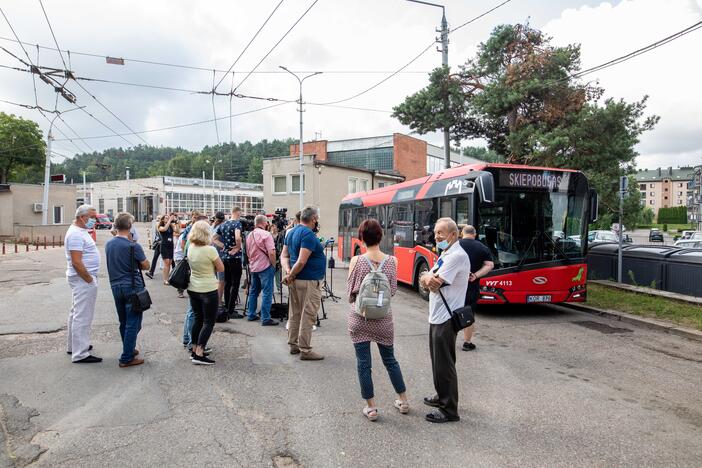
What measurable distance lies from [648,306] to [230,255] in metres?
8.54

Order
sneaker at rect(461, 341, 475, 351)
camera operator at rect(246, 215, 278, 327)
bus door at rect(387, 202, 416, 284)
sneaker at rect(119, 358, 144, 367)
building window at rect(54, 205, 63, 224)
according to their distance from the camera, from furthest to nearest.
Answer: building window at rect(54, 205, 63, 224)
bus door at rect(387, 202, 416, 284)
camera operator at rect(246, 215, 278, 327)
sneaker at rect(461, 341, 475, 351)
sneaker at rect(119, 358, 144, 367)

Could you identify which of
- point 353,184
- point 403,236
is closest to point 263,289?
point 403,236

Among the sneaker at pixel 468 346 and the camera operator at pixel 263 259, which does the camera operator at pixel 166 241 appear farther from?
the sneaker at pixel 468 346

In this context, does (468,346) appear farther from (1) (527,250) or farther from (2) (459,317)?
(1) (527,250)

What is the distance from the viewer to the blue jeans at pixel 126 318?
17.4 ft

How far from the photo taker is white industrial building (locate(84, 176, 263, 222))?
2633 inches

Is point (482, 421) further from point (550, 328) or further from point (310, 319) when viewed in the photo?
point (550, 328)

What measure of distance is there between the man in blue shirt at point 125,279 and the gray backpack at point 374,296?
291 centimetres

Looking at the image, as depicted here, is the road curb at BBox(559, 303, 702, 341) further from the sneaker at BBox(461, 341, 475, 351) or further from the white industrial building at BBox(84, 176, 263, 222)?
the white industrial building at BBox(84, 176, 263, 222)

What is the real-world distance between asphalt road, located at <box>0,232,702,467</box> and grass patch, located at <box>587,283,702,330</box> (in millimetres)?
1353

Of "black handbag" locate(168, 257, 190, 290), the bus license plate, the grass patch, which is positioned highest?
"black handbag" locate(168, 257, 190, 290)

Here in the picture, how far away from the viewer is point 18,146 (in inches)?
1821

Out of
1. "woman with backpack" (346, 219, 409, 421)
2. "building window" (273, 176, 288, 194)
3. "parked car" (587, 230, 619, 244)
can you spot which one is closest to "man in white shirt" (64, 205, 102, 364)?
"woman with backpack" (346, 219, 409, 421)

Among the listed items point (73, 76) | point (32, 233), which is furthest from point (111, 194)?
point (73, 76)
